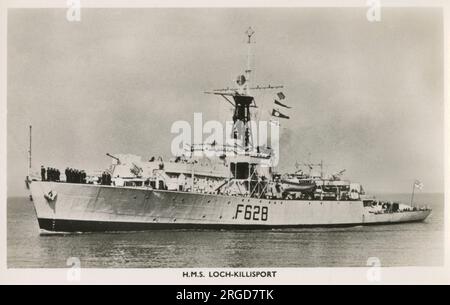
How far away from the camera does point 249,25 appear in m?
19.5

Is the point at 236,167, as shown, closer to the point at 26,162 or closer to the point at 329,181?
the point at 329,181

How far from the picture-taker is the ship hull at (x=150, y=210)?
25.7m

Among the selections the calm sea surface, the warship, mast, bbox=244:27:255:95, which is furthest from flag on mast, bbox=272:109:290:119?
the calm sea surface

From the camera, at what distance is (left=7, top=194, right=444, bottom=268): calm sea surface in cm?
1906

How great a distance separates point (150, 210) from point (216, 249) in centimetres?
507

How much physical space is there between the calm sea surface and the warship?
2.49 ft

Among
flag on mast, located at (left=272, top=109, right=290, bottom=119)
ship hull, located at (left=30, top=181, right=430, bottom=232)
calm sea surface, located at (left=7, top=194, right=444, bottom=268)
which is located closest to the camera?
calm sea surface, located at (left=7, top=194, right=444, bottom=268)

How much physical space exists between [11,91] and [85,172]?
6475 millimetres

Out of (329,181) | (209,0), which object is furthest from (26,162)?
(329,181)
